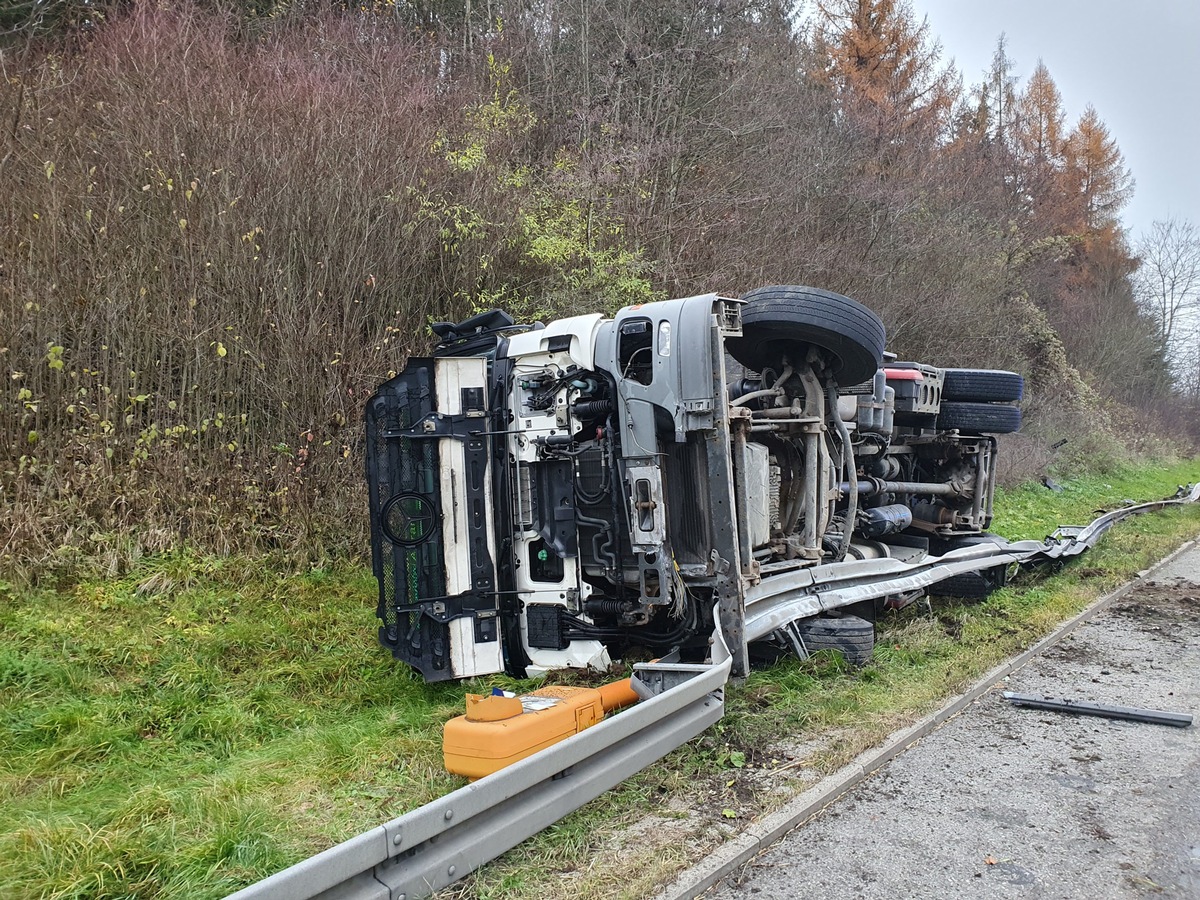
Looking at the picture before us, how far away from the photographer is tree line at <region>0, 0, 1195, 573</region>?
20.6 ft

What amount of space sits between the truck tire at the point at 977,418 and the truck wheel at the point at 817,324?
105 inches

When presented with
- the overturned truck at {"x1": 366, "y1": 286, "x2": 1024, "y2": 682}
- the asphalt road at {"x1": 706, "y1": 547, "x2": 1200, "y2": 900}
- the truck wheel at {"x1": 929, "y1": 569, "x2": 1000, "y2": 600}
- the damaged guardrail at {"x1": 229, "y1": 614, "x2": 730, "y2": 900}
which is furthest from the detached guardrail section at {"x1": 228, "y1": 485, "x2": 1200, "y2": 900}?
the truck wheel at {"x1": 929, "y1": 569, "x2": 1000, "y2": 600}

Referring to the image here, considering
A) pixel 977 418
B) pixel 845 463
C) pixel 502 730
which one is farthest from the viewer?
pixel 977 418

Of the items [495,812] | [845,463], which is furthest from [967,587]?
[495,812]

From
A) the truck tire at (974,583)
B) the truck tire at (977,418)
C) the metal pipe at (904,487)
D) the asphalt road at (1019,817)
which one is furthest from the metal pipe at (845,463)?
the truck tire at (977,418)

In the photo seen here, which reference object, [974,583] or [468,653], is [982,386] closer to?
[974,583]

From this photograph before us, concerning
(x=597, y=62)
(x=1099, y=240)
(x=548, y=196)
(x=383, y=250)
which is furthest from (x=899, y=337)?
(x=1099, y=240)

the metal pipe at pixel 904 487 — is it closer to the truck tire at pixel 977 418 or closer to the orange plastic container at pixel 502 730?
the truck tire at pixel 977 418

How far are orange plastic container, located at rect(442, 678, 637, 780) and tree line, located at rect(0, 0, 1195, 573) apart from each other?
385cm

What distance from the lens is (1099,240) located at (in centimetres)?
3022

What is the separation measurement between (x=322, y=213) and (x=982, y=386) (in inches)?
232

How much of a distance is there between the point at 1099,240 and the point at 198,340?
31.9 meters

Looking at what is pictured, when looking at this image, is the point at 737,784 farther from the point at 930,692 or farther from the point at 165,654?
the point at 165,654

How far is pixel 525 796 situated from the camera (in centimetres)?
293
